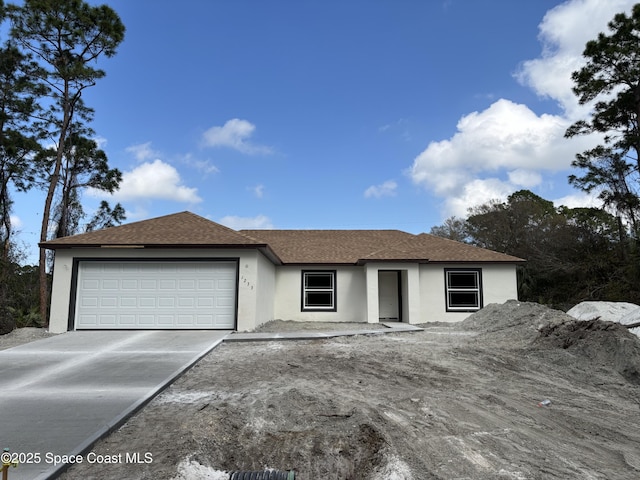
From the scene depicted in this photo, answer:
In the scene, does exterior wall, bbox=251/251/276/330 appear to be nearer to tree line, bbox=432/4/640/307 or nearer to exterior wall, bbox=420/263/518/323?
exterior wall, bbox=420/263/518/323

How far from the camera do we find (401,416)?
452cm

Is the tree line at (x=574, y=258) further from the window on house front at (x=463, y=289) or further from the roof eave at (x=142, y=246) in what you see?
the roof eave at (x=142, y=246)

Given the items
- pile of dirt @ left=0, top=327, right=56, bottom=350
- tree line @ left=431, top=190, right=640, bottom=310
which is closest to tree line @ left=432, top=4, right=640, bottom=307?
tree line @ left=431, top=190, right=640, bottom=310

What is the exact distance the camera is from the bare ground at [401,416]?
3350 millimetres

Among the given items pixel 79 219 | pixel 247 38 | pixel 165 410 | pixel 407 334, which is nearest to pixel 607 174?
pixel 407 334

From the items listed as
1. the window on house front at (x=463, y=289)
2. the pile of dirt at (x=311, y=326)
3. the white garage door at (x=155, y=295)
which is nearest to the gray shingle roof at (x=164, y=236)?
the white garage door at (x=155, y=295)

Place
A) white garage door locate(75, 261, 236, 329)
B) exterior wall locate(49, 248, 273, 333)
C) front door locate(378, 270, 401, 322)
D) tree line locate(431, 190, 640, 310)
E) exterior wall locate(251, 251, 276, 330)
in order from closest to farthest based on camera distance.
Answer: exterior wall locate(49, 248, 273, 333)
white garage door locate(75, 261, 236, 329)
exterior wall locate(251, 251, 276, 330)
front door locate(378, 270, 401, 322)
tree line locate(431, 190, 640, 310)

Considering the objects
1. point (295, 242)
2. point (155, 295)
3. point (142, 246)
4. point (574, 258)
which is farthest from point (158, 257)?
point (574, 258)

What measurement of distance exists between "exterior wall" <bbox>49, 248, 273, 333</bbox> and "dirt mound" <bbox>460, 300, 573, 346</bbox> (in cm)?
695

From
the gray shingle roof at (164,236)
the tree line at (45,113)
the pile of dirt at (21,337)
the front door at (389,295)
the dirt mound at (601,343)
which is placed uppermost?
the tree line at (45,113)

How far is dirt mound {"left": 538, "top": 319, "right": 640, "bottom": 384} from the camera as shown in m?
7.13

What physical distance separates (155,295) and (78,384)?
6505mm

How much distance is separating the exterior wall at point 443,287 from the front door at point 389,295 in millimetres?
1546

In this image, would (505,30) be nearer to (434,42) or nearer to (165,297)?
(434,42)
